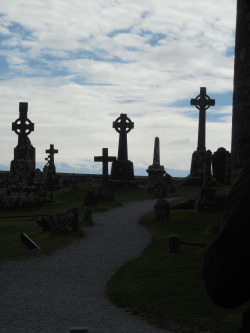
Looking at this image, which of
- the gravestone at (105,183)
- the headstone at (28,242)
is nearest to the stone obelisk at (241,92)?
the headstone at (28,242)

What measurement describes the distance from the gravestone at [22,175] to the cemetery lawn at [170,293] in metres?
12.4

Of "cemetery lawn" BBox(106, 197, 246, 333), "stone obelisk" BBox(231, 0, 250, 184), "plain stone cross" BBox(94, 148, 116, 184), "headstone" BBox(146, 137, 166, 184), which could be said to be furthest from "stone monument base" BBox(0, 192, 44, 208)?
"stone obelisk" BBox(231, 0, 250, 184)

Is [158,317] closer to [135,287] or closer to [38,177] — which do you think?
[135,287]

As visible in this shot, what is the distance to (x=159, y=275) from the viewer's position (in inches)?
451

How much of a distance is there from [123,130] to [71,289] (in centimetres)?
2617

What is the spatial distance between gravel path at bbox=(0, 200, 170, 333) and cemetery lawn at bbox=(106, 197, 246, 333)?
0.92ft

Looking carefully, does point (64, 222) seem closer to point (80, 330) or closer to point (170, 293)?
point (170, 293)

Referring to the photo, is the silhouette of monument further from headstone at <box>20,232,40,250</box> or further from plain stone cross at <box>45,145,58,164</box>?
headstone at <box>20,232,40,250</box>

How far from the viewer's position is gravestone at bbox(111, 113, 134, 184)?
116ft

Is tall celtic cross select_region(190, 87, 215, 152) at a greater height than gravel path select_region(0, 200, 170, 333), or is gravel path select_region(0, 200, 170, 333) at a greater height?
tall celtic cross select_region(190, 87, 215, 152)

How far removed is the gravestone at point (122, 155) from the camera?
3531 centimetres

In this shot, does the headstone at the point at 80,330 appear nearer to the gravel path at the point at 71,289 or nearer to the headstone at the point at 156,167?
the gravel path at the point at 71,289

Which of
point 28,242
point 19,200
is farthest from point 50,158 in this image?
point 28,242

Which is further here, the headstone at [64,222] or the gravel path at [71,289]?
the headstone at [64,222]
